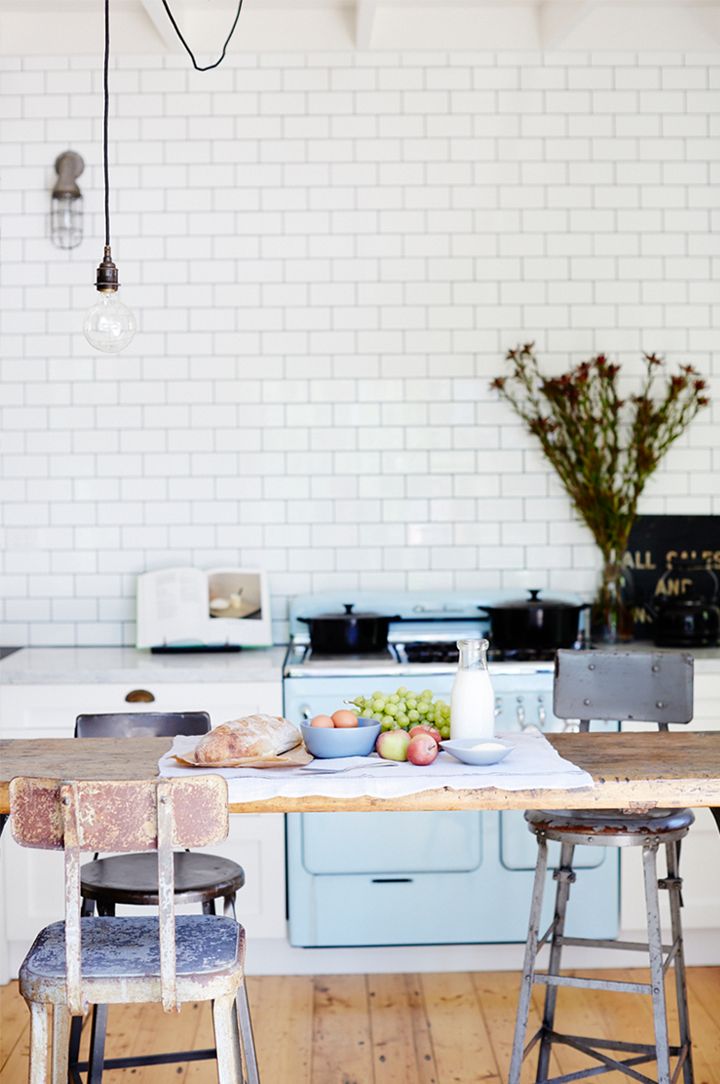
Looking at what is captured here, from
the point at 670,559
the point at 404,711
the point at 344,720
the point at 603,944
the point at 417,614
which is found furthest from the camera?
the point at 670,559

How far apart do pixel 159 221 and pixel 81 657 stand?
1.78m

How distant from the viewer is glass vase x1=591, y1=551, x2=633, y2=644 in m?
4.82

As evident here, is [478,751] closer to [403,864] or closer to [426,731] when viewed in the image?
[426,731]

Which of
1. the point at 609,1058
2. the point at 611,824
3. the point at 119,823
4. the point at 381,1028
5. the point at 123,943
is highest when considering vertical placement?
the point at 119,823

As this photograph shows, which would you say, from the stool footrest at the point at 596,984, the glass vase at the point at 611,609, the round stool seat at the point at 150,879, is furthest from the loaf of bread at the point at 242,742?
the glass vase at the point at 611,609

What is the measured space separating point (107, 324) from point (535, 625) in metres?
2.14

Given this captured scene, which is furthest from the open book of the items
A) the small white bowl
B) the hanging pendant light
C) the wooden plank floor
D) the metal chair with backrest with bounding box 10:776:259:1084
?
the metal chair with backrest with bounding box 10:776:259:1084

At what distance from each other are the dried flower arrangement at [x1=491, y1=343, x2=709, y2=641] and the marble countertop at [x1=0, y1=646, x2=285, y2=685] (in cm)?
137

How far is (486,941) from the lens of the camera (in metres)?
4.26

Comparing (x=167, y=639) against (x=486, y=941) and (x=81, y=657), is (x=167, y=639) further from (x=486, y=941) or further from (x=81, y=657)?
(x=486, y=941)

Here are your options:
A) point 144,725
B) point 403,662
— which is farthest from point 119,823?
point 403,662

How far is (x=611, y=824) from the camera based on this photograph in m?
3.05

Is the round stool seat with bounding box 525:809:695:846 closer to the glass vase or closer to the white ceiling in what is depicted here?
the glass vase

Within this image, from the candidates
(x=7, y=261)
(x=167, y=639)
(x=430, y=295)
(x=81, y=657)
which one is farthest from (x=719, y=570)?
(x=7, y=261)
